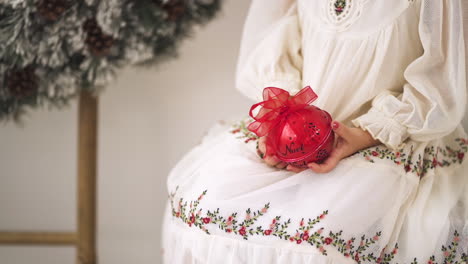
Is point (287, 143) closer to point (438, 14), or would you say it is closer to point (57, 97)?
point (438, 14)

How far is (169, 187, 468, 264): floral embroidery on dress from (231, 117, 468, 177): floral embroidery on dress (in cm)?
13

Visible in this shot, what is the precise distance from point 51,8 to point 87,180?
501mm

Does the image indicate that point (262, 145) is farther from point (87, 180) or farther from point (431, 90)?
point (87, 180)

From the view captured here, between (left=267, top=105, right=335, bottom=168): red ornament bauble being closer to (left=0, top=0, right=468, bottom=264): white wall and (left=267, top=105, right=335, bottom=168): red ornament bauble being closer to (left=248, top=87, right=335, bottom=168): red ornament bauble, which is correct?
(left=248, top=87, right=335, bottom=168): red ornament bauble

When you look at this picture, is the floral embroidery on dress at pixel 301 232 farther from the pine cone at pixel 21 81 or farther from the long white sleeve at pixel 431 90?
the pine cone at pixel 21 81

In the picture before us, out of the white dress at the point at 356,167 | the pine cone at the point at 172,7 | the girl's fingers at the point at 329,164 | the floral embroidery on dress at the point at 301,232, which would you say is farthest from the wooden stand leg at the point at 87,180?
the girl's fingers at the point at 329,164

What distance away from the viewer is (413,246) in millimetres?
686

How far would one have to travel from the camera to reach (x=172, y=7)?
110 cm

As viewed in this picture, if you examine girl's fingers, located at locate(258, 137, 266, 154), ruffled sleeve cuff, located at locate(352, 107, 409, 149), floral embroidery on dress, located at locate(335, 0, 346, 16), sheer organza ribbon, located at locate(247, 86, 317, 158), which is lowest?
girl's fingers, located at locate(258, 137, 266, 154)

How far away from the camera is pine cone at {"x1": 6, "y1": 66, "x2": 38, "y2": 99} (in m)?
1.06

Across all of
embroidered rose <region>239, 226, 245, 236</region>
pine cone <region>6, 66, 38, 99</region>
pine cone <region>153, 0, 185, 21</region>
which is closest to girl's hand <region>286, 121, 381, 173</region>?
embroidered rose <region>239, 226, 245, 236</region>

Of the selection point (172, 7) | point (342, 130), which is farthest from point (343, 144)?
point (172, 7)

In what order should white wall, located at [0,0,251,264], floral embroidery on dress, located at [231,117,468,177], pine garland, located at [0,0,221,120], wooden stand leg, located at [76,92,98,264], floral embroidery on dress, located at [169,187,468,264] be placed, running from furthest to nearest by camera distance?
white wall, located at [0,0,251,264], wooden stand leg, located at [76,92,98,264], pine garland, located at [0,0,221,120], floral embroidery on dress, located at [231,117,468,177], floral embroidery on dress, located at [169,187,468,264]

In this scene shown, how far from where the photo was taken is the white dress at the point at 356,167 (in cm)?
67
